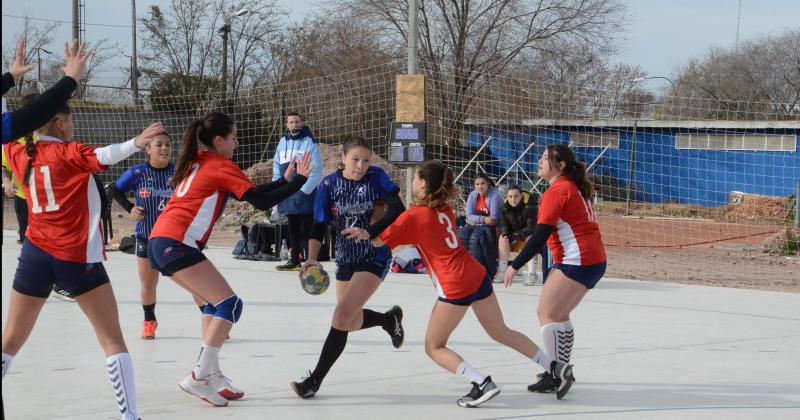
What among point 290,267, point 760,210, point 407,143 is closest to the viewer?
point 290,267

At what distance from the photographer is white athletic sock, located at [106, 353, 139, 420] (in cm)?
450

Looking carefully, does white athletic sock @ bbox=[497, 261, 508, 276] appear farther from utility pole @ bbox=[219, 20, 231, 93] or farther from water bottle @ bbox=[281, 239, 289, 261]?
utility pole @ bbox=[219, 20, 231, 93]

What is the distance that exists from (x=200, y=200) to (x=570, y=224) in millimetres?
2240

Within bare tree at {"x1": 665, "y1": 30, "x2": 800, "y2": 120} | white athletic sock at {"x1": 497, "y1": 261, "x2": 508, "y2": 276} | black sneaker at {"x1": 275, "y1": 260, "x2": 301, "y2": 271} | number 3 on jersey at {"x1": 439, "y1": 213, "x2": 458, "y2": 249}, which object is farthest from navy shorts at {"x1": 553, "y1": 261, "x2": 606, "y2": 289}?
bare tree at {"x1": 665, "y1": 30, "x2": 800, "y2": 120}

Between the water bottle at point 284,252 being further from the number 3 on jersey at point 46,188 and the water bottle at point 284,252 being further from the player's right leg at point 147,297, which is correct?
the number 3 on jersey at point 46,188

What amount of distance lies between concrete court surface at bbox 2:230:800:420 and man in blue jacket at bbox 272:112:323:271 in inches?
67.4

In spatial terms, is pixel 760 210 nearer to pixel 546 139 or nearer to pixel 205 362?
pixel 546 139

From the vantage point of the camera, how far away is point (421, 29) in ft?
102

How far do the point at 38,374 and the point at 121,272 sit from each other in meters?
6.26

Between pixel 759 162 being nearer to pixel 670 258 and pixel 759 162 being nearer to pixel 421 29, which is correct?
pixel 421 29

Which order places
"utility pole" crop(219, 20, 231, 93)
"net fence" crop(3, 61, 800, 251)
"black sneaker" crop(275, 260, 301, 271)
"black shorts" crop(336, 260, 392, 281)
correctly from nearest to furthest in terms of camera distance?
"black shorts" crop(336, 260, 392, 281), "black sneaker" crop(275, 260, 301, 271), "net fence" crop(3, 61, 800, 251), "utility pole" crop(219, 20, 231, 93)

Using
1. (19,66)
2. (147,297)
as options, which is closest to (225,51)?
(147,297)

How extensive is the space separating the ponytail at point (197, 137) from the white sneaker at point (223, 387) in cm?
113

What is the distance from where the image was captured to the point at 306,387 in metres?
5.54
